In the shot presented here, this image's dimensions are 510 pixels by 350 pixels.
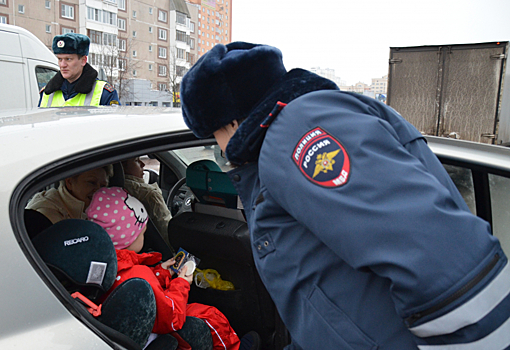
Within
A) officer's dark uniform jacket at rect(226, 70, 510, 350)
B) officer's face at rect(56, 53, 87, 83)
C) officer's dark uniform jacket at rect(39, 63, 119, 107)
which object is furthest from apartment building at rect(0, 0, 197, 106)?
officer's dark uniform jacket at rect(226, 70, 510, 350)

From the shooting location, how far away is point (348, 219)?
30.6 inches

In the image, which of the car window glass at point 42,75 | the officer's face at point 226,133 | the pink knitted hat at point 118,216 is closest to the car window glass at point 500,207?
the officer's face at point 226,133

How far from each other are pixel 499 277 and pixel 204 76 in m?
0.79

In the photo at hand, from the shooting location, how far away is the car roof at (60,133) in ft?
3.53

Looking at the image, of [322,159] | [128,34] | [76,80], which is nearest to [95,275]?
[322,159]

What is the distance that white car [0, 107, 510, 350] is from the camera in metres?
0.97

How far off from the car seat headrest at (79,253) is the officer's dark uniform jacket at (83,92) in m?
2.80

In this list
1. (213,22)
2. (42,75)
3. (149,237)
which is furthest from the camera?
(213,22)

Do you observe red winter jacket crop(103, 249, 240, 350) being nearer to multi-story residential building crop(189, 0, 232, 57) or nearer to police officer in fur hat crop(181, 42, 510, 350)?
police officer in fur hat crop(181, 42, 510, 350)

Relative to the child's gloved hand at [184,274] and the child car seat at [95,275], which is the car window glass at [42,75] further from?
the child car seat at [95,275]

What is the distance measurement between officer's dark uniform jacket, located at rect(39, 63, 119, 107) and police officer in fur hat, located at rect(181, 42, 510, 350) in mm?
3262

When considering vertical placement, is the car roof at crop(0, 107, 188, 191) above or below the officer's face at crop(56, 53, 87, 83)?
below

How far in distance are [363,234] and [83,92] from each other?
12.6ft

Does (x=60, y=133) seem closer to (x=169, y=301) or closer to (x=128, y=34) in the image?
(x=169, y=301)
